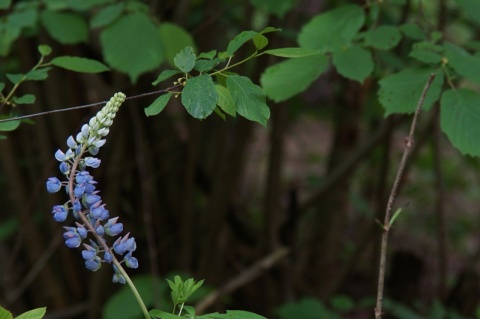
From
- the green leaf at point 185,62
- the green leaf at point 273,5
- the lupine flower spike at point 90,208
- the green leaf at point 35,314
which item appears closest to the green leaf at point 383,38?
the green leaf at point 273,5

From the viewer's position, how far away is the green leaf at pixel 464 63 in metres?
1.62

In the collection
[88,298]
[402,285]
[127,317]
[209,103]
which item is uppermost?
[209,103]

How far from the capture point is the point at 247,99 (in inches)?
45.3

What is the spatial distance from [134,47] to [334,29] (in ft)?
2.39

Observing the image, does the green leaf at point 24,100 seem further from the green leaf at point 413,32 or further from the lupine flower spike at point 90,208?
the green leaf at point 413,32

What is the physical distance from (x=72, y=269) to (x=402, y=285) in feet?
6.02

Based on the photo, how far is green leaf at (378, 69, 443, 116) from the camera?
5.37 feet

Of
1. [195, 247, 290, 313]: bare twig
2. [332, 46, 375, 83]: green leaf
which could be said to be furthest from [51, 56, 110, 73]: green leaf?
[195, 247, 290, 313]: bare twig

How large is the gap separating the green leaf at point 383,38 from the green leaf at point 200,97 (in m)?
0.86

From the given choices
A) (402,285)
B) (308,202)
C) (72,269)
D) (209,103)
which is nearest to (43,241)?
(72,269)

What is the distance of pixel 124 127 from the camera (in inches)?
126

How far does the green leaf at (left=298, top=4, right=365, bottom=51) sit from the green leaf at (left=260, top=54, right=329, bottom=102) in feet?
0.19

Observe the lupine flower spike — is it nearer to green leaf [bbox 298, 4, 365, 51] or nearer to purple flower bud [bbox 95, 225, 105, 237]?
purple flower bud [bbox 95, 225, 105, 237]

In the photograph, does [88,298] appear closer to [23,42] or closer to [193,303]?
[193,303]
